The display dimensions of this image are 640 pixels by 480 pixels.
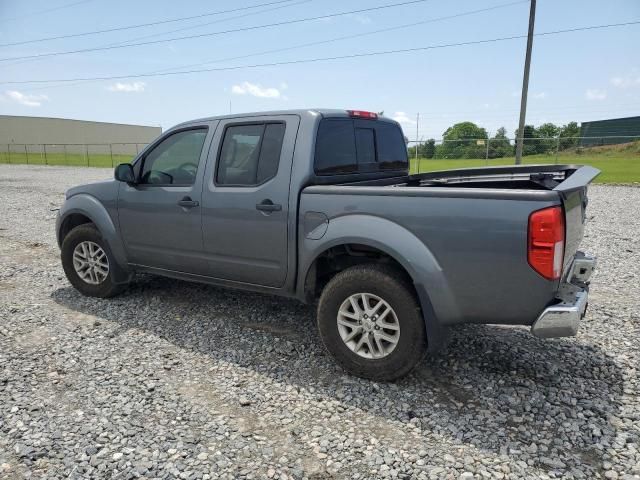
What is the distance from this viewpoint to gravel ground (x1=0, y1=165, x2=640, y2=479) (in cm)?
249

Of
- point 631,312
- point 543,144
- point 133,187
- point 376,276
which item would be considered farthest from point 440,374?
point 543,144

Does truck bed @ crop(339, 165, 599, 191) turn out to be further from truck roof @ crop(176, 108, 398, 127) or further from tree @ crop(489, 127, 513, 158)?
tree @ crop(489, 127, 513, 158)

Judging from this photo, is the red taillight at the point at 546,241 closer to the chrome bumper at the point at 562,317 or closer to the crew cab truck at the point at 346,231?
the crew cab truck at the point at 346,231

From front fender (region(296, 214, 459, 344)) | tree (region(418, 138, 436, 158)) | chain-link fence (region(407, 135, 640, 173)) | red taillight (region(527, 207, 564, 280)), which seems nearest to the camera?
red taillight (region(527, 207, 564, 280))

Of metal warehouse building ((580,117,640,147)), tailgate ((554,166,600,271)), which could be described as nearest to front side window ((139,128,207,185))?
tailgate ((554,166,600,271))

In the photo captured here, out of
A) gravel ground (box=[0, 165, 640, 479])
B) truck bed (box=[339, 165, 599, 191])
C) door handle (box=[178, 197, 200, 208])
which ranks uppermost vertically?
truck bed (box=[339, 165, 599, 191])

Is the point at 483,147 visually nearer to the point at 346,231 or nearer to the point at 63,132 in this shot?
the point at 346,231

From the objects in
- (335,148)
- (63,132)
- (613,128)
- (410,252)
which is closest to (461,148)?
(335,148)

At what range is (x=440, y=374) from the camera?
3.44 meters

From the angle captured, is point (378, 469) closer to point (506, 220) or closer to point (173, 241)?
point (506, 220)

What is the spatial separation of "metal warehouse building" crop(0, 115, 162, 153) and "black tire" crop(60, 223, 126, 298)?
53.6m

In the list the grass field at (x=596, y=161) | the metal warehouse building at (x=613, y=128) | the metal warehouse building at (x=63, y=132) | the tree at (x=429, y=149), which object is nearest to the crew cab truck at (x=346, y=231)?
the grass field at (x=596, y=161)

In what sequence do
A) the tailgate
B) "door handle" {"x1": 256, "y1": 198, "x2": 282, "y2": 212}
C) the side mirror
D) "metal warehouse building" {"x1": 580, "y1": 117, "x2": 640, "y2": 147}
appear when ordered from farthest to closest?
"metal warehouse building" {"x1": 580, "y1": 117, "x2": 640, "y2": 147} < the side mirror < "door handle" {"x1": 256, "y1": 198, "x2": 282, "y2": 212} < the tailgate

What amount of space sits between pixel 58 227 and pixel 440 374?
4.45m
